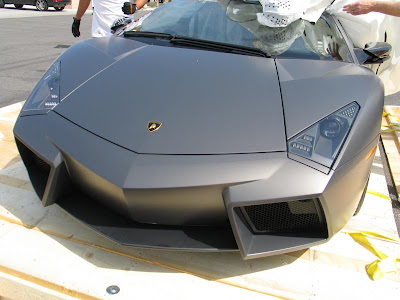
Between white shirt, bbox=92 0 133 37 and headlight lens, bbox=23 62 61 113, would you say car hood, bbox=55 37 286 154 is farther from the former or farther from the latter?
white shirt, bbox=92 0 133 37

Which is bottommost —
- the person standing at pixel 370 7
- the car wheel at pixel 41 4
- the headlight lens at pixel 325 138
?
the car wheel at pixel 41 4

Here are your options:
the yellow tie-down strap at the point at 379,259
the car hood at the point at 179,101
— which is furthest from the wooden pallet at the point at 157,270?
the car hood at the point at 179,101

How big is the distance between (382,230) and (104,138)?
1491mm

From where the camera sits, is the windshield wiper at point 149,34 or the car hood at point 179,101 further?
the windshield wiper at point 149,34

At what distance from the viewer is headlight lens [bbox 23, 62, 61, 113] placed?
1975 mm

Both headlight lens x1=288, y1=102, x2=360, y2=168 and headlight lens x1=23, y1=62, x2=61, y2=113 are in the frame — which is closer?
headlight lens x1=288, y1=102, x2=360, y2=168

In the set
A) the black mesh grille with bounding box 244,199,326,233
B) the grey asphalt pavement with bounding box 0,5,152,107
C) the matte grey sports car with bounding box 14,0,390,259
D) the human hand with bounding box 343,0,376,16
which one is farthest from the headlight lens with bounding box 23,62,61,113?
the grey asphalt pavement with bounding box 0,5,152,107

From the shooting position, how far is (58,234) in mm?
1940

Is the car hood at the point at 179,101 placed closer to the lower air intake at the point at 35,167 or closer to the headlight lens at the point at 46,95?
the headlight lens at the point at 46,95

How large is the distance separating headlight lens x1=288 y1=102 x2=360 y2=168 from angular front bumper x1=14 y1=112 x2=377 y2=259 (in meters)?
0.06

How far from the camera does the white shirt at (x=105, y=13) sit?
4.09 m

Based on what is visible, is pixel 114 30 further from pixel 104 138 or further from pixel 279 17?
pixel 104 138

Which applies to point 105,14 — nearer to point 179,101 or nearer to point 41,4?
point 179,101

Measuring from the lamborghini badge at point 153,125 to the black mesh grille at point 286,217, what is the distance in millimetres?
496
